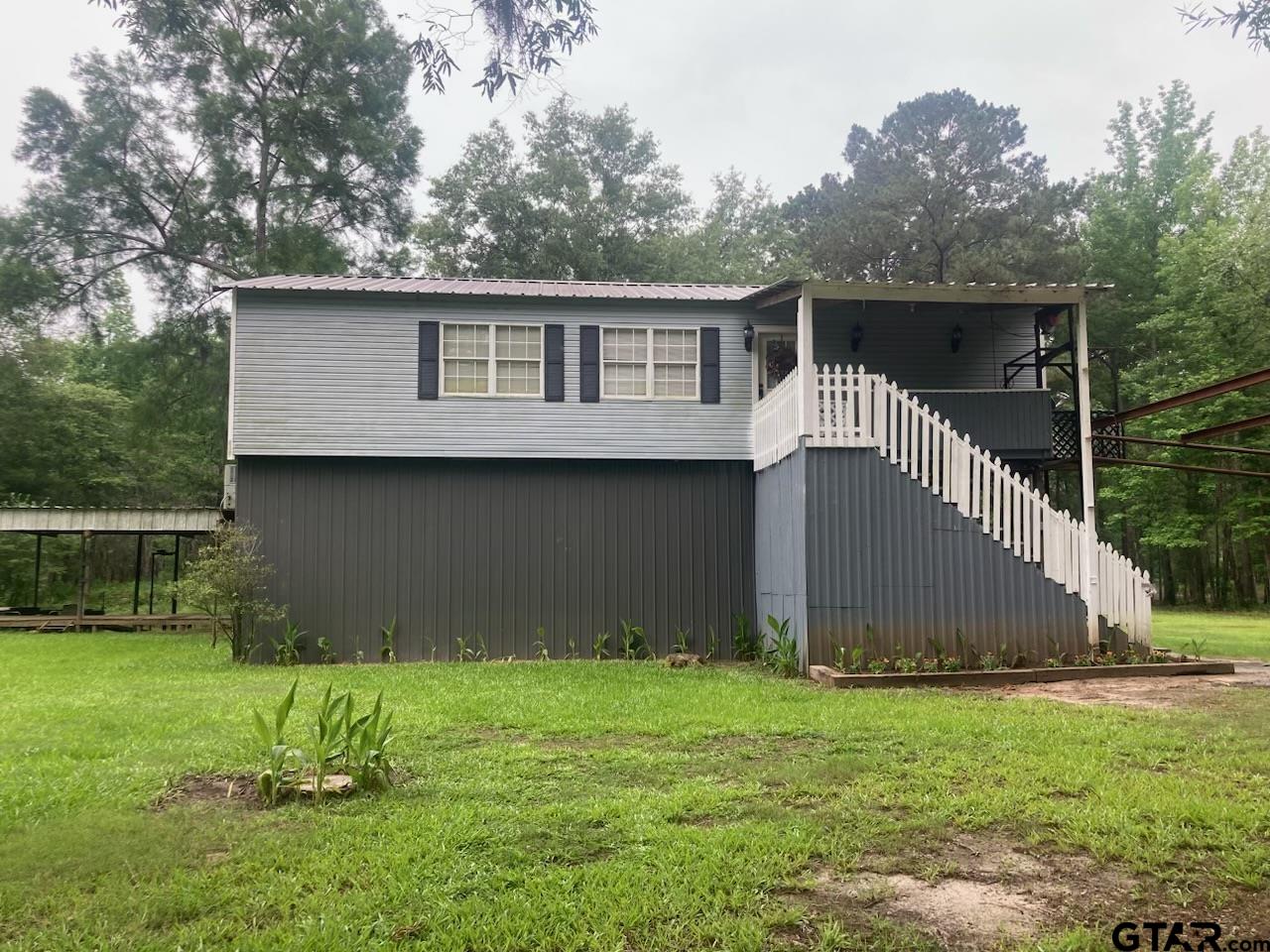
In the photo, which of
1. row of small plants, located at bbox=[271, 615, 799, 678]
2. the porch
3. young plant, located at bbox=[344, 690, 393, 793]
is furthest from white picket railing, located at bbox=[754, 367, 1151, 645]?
young plant, located at bbox=[344, 690, 393, 793]

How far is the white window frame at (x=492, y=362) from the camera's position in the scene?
11797 millimetres

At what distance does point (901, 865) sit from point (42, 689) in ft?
29.1

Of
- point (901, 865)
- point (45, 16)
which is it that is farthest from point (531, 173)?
point (901, 865)

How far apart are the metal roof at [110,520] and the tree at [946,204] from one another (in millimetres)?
21049

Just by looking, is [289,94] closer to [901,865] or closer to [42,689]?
[42,689]

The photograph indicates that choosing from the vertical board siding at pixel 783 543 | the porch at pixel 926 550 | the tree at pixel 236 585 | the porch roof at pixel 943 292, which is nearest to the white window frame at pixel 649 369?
the vertical board siding at pixel 783 543

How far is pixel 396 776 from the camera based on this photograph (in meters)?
4.70

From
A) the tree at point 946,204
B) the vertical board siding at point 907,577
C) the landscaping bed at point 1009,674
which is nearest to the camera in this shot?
the landscaping bed at point 1009,674

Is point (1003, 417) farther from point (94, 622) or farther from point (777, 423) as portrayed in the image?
point (94, 622)

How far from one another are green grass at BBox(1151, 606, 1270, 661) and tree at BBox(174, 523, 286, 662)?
1161cm

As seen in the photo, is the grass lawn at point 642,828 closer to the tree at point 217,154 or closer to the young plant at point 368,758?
the young plant at point 368,758

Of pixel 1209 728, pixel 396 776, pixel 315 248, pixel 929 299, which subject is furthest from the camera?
pixel 315 248

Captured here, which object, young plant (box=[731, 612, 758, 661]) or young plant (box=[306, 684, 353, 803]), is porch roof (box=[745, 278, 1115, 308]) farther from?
young plant (box=[306, 684, 353, 803])

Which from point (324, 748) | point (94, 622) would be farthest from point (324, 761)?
point (94, 622)
